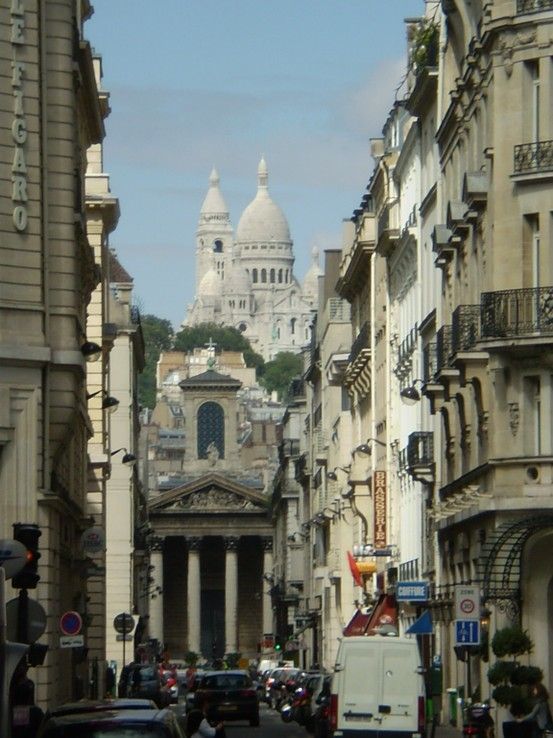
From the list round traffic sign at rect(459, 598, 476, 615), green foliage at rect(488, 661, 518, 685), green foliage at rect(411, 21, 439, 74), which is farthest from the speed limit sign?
green foliage at rect(411, 21, 439, 74)

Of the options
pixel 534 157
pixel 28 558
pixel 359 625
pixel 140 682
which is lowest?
pixel 140 682

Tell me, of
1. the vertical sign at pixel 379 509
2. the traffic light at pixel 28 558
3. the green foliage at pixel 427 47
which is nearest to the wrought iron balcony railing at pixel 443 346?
the green foliage at pixel 427 47

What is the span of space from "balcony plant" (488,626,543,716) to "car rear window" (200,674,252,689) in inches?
1060

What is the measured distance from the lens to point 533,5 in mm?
44031

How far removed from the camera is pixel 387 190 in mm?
79500

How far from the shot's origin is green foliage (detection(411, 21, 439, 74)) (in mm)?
57500

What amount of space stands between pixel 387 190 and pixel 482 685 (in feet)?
113

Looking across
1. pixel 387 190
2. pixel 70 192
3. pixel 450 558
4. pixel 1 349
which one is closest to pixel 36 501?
pixel 1 349

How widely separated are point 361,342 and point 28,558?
64.5 metres

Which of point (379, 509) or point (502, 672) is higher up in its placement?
point (379, 509)

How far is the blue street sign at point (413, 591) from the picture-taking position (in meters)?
55.4

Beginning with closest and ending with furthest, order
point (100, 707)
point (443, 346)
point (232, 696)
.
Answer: point (100, 707) → point (443, 346) → point (232, 696)

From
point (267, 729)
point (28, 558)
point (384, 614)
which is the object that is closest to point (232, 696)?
point (267, 729)

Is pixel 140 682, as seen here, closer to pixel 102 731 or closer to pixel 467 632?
pixel 467 632
